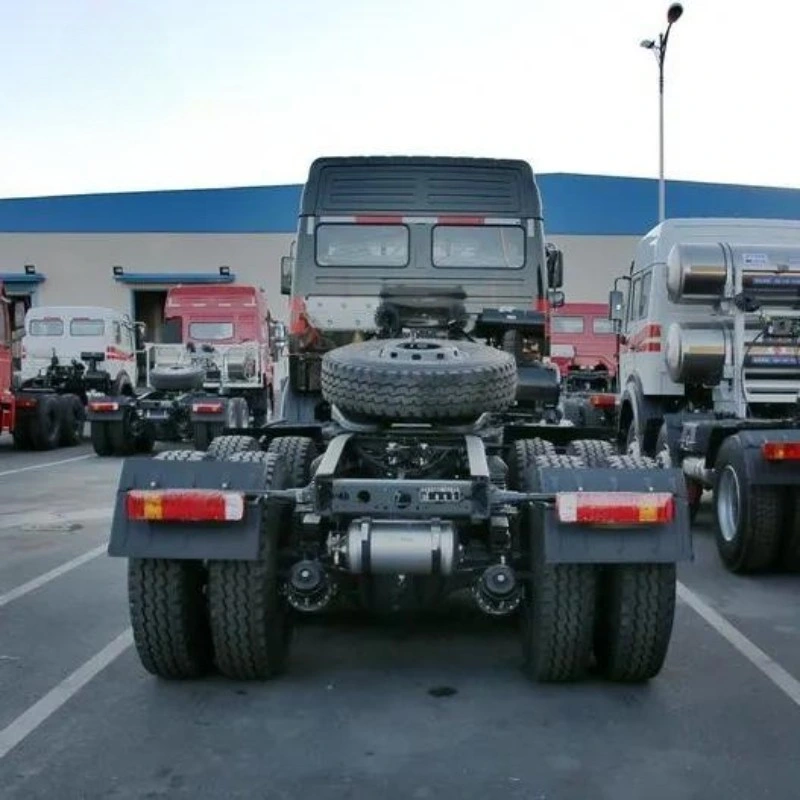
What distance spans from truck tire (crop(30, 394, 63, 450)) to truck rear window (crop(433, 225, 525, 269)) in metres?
12.1

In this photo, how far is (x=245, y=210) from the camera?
36.1 meters

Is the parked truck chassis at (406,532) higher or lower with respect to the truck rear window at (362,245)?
lower

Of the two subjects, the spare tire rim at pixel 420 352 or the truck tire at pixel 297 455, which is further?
the truck tire at pixel 297 455

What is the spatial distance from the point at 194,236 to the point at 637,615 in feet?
108

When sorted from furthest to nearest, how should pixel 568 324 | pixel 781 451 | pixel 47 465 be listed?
pixel 568 324
pixel 47 465
pixel 781 451

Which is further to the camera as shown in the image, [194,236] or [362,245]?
[194,236]

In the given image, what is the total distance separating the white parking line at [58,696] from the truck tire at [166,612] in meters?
0.37

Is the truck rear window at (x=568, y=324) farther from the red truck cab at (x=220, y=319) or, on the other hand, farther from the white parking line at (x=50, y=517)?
the white parking line at (x=50, y=517)

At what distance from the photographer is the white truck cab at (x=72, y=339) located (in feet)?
65.7

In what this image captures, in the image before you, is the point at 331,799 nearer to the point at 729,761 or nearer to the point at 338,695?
the point at 338,695

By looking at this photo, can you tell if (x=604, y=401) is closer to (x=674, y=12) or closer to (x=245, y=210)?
(x=674, y=12)

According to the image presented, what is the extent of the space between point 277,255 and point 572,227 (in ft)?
34.2

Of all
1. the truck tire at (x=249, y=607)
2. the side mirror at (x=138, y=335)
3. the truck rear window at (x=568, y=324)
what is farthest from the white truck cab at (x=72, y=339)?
the truck tire at (x=249, y=607)

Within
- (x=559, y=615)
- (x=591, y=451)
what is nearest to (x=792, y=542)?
(x=591, y=451)
